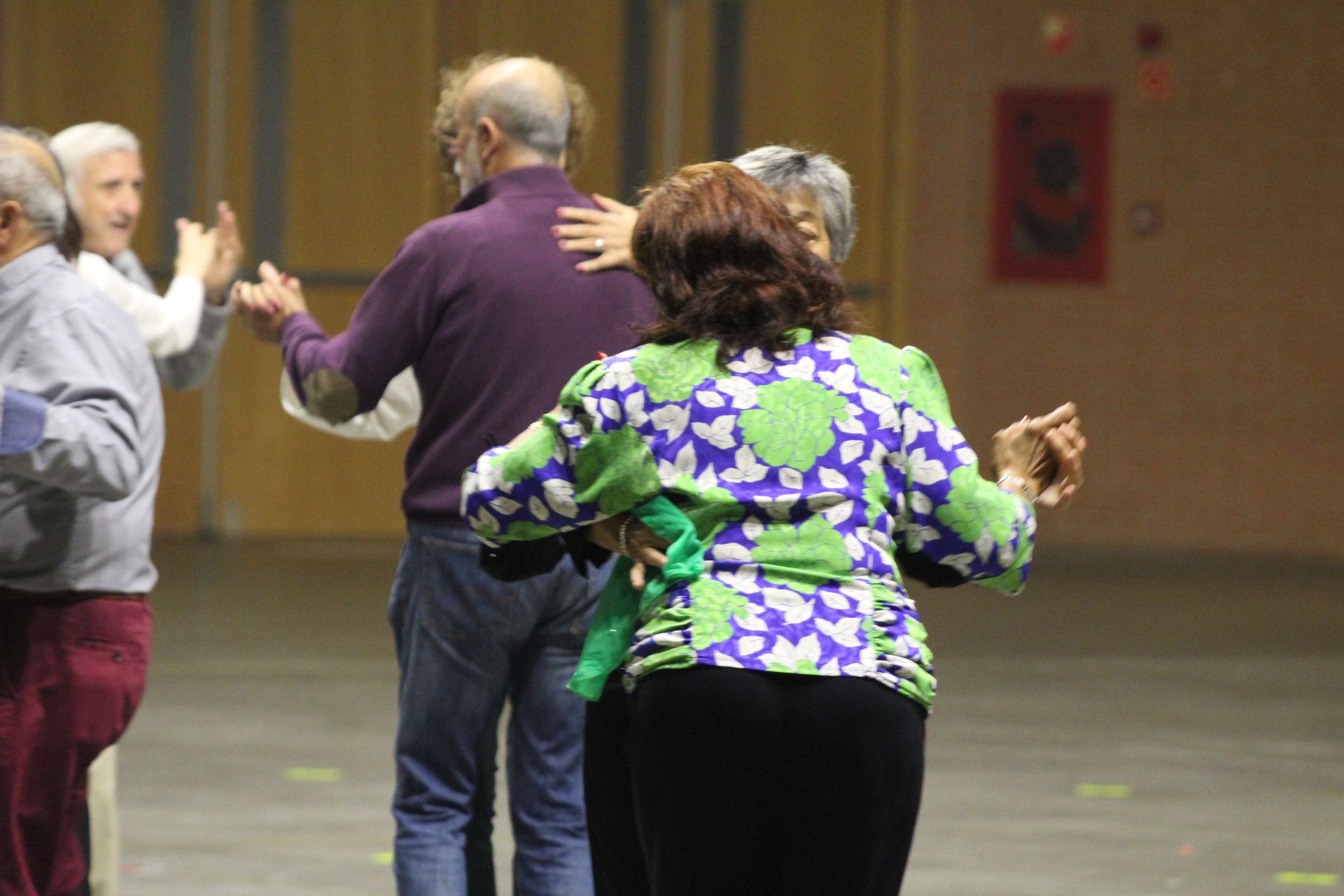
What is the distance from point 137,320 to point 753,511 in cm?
176

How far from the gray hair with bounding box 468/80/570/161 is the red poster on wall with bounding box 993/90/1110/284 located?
7.92 m

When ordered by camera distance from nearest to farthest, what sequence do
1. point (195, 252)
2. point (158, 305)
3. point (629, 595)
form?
point (629, 595) < point (158, 305) < point (195, 252)

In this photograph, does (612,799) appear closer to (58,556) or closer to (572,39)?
(58,556)

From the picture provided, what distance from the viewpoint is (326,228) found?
35.6 ft

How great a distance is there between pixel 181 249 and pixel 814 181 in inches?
61.7

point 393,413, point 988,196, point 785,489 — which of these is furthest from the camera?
point 988,196

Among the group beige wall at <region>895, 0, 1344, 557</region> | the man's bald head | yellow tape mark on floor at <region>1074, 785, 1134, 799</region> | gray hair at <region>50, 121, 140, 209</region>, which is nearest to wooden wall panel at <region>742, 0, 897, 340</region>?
beige wall at <region>895, 0, 1344, 557</region>

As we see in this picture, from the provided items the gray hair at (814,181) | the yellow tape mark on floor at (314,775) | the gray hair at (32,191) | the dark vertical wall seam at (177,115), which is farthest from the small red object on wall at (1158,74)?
the gray hair at (32,191)

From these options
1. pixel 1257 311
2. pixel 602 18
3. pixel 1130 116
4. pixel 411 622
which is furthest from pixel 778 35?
pixel 411 622

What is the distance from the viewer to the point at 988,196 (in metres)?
11.1

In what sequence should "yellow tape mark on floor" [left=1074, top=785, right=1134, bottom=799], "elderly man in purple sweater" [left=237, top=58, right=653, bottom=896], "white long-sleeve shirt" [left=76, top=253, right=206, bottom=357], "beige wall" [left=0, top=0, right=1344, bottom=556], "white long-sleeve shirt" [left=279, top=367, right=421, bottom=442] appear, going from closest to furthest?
"elderly man in purple sweater" [left=237, top=58, right=653, bottom=896]
"white long-sleeve shirt" [left=279, top=367, right=421, bottom=442]
"white long-sleeve shirt" [left=76, top=253, right=206, bottom=357]
"yellow tape mark on floor" [left=1074, top=785, right=1134, bottom=799]
"beige wall" [left=0, top=0, right=1344, bottom=556]

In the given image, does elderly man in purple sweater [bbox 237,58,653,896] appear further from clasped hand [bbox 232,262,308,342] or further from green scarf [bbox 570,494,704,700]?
green scarf [bbox 570,494,704,700]

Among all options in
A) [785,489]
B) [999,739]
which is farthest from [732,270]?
[999,739]

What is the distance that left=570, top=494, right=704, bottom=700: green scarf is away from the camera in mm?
2395
